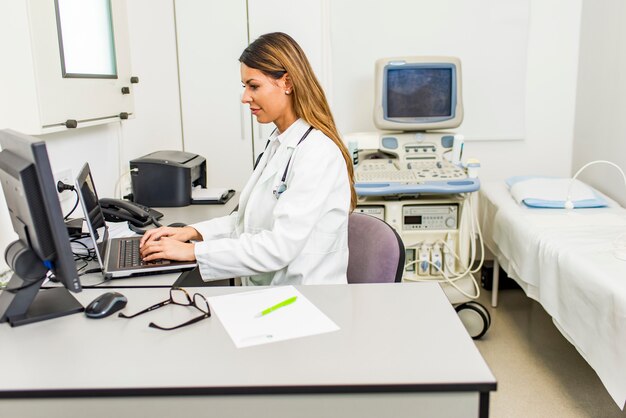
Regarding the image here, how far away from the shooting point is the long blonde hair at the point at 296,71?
5.38 feet

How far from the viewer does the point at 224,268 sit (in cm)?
160

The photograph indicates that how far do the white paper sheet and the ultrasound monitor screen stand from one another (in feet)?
5.77

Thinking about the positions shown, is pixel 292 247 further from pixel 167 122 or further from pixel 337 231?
pixel 167 122

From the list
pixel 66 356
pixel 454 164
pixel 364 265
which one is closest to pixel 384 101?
pixel 454 164

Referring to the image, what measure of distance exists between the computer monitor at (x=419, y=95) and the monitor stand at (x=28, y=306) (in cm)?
196

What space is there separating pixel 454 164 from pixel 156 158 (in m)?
1.39

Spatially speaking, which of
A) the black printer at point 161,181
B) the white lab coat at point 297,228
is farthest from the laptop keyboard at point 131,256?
the black printer at point 161,181

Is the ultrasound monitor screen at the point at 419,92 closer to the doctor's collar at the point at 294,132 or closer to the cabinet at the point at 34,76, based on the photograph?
the doctor's collar at the point at 294,132

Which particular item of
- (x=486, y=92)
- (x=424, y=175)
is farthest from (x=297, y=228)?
(x=486, y=92)

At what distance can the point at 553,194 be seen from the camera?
2.86m

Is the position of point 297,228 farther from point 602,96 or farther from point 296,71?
point 602,96

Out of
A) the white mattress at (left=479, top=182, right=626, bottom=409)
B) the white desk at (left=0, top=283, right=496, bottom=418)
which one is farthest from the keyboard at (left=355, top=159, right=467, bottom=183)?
the white desk at (left=0, top=283, right=496, bottom=418)

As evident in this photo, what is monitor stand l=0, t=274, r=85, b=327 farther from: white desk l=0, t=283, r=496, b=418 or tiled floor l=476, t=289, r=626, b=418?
tiled floor l=476, t=289, r=626, b=418

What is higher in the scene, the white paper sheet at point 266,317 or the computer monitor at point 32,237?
the computer monitor at point 32,237
